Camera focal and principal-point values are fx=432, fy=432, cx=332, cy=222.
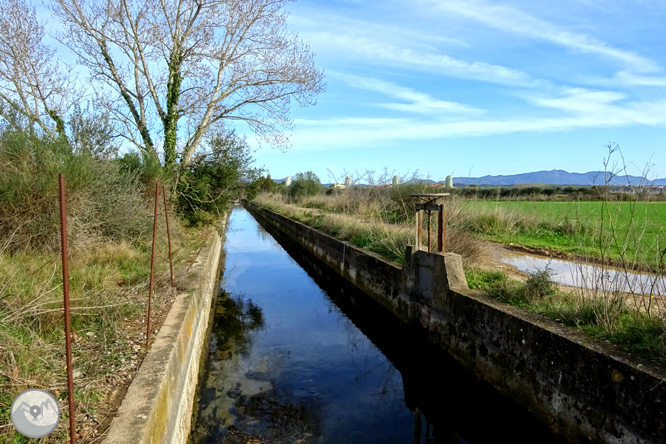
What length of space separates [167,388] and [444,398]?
353cm

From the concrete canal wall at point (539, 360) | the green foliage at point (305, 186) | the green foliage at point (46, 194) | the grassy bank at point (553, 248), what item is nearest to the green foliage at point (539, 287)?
the grassy bank at point (553, 248)

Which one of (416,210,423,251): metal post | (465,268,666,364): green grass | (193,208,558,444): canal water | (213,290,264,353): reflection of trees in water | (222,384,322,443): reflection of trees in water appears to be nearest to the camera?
(465,268,666,364): green grass

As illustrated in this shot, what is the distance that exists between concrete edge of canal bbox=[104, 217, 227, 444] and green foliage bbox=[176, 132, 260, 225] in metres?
9.68

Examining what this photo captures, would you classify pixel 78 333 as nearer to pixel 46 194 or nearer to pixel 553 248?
pixel 46 194

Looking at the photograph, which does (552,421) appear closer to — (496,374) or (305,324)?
(496,374)

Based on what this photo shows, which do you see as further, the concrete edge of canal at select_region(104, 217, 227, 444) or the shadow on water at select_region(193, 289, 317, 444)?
the shadow on water at select_region(193, 289, 317, 444)

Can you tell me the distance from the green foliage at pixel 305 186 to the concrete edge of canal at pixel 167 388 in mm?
32038

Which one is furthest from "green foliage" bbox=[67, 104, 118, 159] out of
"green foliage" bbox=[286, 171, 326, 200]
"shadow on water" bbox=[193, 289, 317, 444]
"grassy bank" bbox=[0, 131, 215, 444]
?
"green foliage" bbox=[286, 171, 326, 200]

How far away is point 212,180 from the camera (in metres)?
16.1

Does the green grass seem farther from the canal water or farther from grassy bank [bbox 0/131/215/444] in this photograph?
grassy bank [bbox 0/131/215/444]

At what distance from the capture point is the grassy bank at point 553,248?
3.99m

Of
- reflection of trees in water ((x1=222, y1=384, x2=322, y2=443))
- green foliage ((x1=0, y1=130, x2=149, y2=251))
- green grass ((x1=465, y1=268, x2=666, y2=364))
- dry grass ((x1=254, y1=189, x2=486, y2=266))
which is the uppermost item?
green foliage ((x1=0, y1=130, x2=149, y2=251))

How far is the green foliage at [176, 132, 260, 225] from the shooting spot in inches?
594

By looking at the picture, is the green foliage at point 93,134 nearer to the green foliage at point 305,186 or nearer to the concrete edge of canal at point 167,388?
the concrete edge of canal at point 167,388
